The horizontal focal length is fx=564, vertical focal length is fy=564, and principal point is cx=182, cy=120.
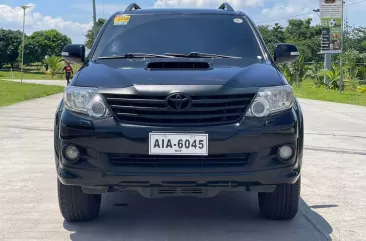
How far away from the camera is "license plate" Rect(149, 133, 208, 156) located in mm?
3832

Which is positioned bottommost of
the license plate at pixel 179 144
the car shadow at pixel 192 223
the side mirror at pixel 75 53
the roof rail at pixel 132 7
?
the car shadow at pixel 192 223

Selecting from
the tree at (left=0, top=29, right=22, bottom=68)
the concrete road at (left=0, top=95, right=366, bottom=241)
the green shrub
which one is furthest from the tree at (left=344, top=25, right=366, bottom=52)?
the concrete road at (left=0, top=95, right=366, bottom=241)

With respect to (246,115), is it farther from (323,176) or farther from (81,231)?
(323,176)

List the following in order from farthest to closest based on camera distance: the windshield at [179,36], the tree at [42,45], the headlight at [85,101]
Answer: the tree at [42,45], the windshield at [179,36], the headlight at [85,101]

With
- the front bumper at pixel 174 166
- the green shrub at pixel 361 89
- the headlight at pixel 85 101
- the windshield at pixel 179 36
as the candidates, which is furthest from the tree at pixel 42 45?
the front bumper at pixel 174 166

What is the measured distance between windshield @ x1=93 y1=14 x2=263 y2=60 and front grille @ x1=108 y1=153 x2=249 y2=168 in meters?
1.35

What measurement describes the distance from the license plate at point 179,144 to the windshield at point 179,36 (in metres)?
1.32

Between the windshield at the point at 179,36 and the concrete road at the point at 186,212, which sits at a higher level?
the windshield at the point at 179,36

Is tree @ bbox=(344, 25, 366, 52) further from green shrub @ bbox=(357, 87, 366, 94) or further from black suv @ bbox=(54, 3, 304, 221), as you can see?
black suv @ bbox=(54, 3, 304, 221)

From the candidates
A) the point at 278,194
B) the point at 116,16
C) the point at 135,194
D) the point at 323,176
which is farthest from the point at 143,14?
the point at 323,176

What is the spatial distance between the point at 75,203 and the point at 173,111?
1177 millimetres

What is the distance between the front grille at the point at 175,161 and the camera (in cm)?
388

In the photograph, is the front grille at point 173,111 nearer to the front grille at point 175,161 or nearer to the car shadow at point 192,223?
the front grille at point 175,161

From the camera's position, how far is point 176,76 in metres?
4.08
